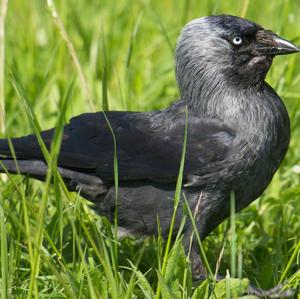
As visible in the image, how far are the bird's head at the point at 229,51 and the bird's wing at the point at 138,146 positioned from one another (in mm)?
238

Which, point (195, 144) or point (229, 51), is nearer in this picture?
point (195, 144)

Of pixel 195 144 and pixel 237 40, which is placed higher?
pixel 237 40

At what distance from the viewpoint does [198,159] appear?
4.03 meters

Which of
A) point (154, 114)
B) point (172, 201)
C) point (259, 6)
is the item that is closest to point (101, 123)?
point (154, 114)

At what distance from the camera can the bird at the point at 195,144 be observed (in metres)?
4.01

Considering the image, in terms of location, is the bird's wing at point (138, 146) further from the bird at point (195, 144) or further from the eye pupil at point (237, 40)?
the eye pupil at point (237, 40)

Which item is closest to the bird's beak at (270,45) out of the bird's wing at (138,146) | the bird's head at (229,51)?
the bird's head at (229,51)

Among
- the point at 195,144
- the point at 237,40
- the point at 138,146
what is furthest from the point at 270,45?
the point at 138,146

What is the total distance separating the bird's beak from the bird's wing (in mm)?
410

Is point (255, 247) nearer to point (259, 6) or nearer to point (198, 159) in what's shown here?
point (198, 159)

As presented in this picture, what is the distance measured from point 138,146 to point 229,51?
0.63 m

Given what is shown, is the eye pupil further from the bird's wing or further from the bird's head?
the bird's wing

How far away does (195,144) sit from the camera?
409 cm

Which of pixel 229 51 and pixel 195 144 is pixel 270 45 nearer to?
pixel 229 51
